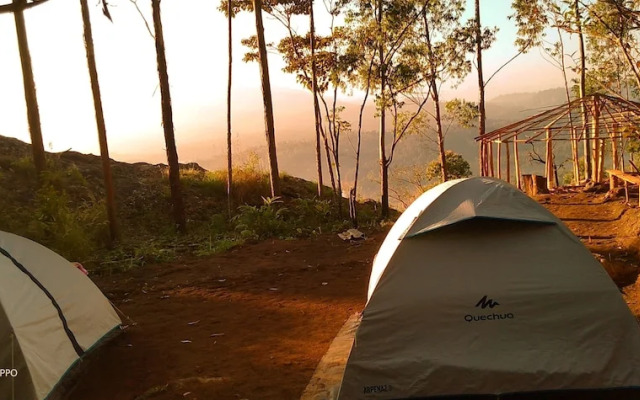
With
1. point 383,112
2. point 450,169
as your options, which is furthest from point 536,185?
point 450,169

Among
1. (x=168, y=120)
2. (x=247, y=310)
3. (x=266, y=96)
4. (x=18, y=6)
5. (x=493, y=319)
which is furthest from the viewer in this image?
(x=266, y=96)

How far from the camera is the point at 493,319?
4195mm

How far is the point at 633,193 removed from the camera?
41.5 feet

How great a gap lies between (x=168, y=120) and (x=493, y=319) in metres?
12.5

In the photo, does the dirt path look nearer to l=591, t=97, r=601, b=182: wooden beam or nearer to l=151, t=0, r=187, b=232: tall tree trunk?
l=151, t=0, r=187, b=232: tall tree trunk

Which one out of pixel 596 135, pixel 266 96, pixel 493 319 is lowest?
pixel 493 319

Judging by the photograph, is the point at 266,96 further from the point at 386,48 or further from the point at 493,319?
the point at 493,319

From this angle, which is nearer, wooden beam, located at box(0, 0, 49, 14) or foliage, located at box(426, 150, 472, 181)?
wooden beam, located at box(0, 0, 49, 14)

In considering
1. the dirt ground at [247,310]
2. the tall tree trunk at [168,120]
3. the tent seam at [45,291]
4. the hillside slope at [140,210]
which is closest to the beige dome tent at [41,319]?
the tent seam at [45,291]

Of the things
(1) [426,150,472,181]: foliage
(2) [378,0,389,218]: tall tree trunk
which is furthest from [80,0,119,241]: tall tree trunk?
(1) [426,150,472,181]: foliage

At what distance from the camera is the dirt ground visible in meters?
5.21

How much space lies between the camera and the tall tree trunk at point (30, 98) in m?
11.5

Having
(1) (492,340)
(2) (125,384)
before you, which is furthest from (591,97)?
(2) (125,384)

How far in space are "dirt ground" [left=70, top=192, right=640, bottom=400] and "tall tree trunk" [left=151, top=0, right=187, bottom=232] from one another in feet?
11.0
